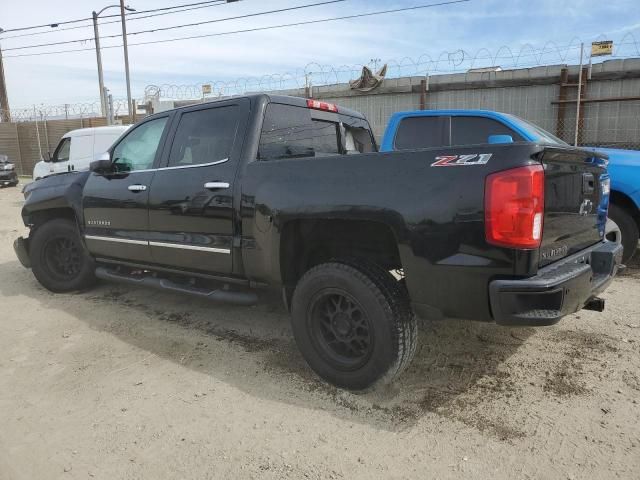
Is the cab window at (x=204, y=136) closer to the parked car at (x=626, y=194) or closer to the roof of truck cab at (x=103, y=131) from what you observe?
the parked car at (x=626, y=194)

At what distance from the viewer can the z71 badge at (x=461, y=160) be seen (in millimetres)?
2504

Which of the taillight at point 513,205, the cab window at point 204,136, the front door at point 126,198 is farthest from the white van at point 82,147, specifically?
the taillight at point 513,205

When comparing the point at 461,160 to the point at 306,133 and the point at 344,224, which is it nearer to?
the point at 344,224

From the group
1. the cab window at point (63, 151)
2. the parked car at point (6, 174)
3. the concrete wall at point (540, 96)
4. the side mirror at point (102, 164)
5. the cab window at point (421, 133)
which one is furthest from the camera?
the parked car at point (6, 174)

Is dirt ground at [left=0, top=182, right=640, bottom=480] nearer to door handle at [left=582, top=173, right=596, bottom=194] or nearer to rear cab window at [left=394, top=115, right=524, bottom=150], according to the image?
door handle at [left=582, top=173, right=596, bottom=194]

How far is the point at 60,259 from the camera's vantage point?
18.4ft

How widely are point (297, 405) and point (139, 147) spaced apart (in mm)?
2977

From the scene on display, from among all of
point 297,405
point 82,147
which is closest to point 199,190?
point 297,405

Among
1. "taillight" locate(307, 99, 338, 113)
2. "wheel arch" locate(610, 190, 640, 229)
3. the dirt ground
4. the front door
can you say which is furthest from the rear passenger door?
"wheel arch" locate(610, 190, 640, 229)

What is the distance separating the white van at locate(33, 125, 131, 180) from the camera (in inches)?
443

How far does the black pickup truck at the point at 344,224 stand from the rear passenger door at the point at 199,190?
13 millimetres

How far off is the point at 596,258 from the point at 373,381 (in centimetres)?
165

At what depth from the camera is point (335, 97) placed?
15219 millimetres

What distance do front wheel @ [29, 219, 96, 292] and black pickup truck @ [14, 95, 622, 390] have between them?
16.8 inches
